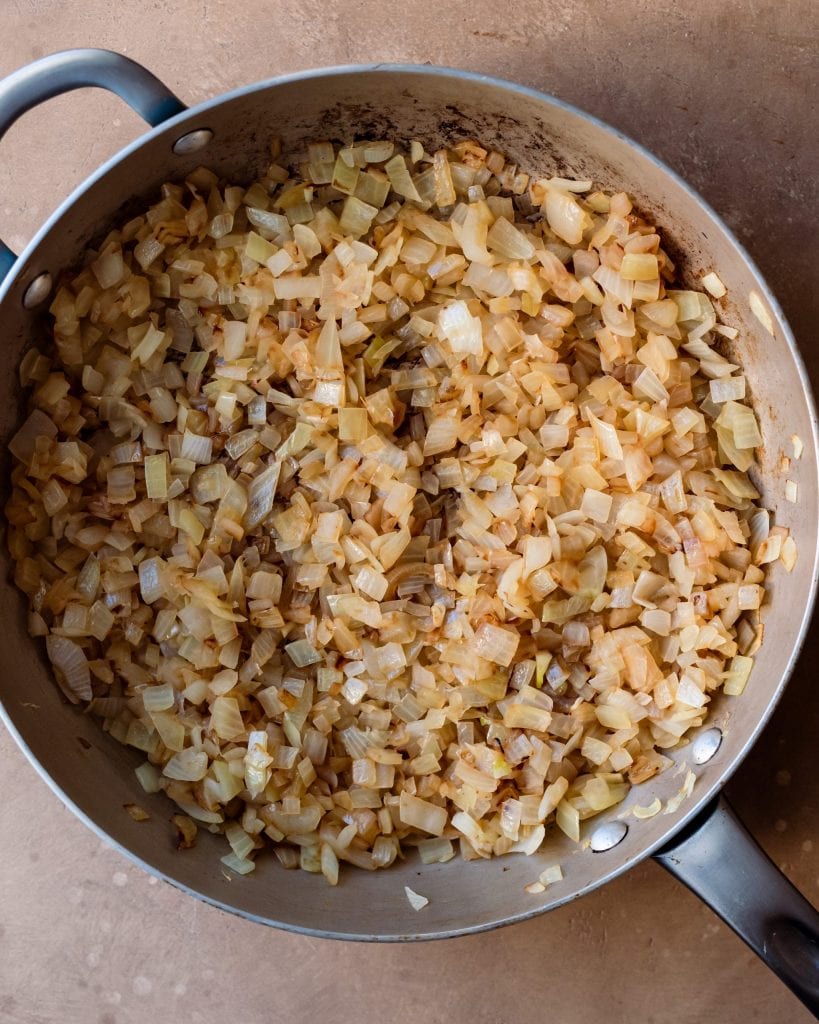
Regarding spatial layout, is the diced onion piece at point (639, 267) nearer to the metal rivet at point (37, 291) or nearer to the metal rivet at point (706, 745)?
the metal rivet at point (706, 745)

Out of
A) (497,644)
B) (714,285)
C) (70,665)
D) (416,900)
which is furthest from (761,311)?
(70,665)

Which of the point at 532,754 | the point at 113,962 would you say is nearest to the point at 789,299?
the point at 532,754

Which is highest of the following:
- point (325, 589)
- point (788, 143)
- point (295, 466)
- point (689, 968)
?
point (788, 143)

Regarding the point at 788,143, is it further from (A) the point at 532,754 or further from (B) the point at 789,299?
(A) the point at 532,754

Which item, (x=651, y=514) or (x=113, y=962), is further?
(x=113, y=962)

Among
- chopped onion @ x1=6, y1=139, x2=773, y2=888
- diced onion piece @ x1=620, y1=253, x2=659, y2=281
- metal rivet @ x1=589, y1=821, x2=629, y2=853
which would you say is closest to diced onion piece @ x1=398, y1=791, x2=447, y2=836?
chopped onion @ x1=6, y1=139, x2=773, y2=888
